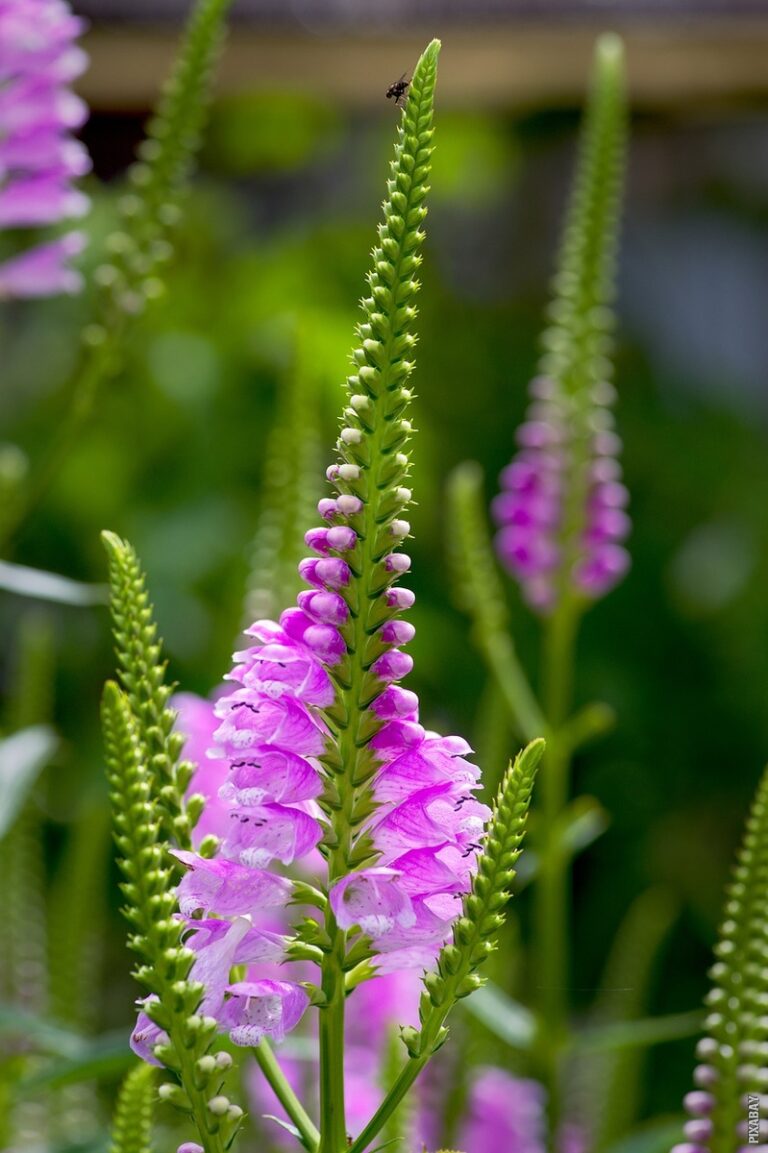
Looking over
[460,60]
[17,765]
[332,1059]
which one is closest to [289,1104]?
[332,1059]

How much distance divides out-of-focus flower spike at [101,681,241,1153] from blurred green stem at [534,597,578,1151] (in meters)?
0.82

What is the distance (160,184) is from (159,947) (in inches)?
28.9

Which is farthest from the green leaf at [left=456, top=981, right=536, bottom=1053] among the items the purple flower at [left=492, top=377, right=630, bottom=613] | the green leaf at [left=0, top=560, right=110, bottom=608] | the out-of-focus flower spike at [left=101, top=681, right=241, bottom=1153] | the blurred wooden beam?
the blurred wooden beam

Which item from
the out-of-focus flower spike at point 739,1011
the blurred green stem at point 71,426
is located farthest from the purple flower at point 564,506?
the out-of-focus flower spike at point 739,1011

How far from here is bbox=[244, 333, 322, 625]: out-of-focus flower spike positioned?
3.38 ft

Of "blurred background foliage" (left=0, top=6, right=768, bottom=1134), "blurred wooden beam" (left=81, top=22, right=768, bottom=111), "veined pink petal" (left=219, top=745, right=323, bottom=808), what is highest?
"blurred wooden beam" (left=81, top=22, right=768, bottom=111)

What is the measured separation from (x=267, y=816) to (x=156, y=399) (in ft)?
8.29

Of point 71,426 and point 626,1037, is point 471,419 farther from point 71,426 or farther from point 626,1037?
point 71,426

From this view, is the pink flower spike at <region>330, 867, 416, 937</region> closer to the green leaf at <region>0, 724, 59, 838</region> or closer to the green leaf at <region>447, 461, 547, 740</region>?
the green leaf at <region>0, 724, 59, 838</region>

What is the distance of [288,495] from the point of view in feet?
3.48

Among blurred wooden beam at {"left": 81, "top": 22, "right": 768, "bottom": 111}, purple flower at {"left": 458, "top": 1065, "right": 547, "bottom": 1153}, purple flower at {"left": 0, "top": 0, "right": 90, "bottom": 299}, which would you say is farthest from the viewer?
blurred wooden beam at {"left": 81, "top": 22, "right": 768, "bottom": 111}

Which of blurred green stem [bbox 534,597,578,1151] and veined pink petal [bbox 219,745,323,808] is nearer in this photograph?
veined pink petal [bbox 219,745,323,808]

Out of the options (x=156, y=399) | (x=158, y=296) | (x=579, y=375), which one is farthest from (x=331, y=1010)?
(x=156, y=399)

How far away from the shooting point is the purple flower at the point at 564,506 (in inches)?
55.5
